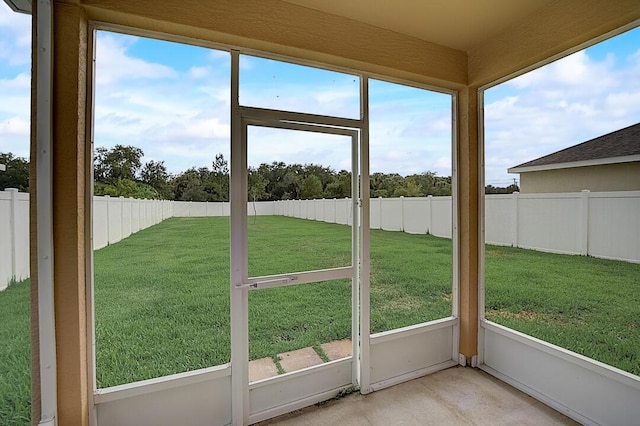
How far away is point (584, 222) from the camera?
209 centimetres

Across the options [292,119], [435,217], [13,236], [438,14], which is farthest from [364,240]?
[13,236]

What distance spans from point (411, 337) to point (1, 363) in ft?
8.15

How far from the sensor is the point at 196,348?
6.32 ft

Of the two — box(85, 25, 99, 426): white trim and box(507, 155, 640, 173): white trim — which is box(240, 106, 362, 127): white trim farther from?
box(507, 155, 640, 173): white trim

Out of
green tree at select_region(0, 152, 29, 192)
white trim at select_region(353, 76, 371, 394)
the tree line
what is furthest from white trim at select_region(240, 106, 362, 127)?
green tree at select_region(0, 152, 29, 192)

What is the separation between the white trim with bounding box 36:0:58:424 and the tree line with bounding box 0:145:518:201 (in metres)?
0.09

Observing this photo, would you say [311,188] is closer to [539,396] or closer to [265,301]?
[265,301]

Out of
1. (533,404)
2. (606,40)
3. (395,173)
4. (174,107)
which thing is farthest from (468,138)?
(174,107)

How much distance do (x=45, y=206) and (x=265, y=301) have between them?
127cm

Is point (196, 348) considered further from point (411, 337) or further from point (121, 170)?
point (411, 337)

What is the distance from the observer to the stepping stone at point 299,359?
2.14m

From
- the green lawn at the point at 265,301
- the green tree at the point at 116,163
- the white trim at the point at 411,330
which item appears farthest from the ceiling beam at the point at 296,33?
the white trim at the point at 411,330

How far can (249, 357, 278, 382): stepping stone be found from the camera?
204cm

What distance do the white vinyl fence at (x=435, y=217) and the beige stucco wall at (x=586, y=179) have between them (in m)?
0.04
